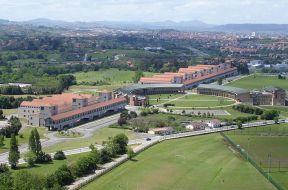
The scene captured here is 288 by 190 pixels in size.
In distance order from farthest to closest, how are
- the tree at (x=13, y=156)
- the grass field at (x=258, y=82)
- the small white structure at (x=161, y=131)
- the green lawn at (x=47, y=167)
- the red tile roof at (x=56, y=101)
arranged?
the grass field at (x=258, y=82) < the red tile roof at (x=56, y=101) < the small white structure at (x=161, y=131) < the tree at (x=13, y=156) < the green lawn at (x=47, y=167)

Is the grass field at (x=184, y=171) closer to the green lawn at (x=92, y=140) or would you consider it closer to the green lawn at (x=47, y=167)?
the green lawn at (x=47, y=167)

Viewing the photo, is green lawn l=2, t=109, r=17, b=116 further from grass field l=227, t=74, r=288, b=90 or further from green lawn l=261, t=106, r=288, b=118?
grass field l=227, t=74, r=288, b=90

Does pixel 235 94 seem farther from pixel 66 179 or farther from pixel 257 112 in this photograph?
pixel 66 179

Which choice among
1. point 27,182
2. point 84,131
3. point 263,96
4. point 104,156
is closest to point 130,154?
point 104,156

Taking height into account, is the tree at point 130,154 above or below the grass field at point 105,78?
above

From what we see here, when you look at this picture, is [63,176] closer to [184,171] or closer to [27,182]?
[27,182]

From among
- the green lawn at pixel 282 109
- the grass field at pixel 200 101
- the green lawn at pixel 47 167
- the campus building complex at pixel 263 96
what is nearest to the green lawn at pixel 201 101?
the grass field at pixel 200 101

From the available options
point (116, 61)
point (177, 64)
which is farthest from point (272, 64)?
point (116, 61)

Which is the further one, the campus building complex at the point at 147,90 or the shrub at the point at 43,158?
the campus building complex at the point at 147,90
